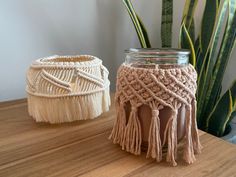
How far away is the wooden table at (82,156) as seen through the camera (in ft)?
0.97

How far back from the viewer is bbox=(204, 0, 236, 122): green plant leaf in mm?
530

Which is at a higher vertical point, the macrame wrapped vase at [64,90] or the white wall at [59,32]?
the white wall at [59,32]

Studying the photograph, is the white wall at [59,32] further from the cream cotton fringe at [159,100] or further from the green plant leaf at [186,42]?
the cream cotton fringe at [159,100]

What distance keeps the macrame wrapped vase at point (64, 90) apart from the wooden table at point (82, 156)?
0.03 m

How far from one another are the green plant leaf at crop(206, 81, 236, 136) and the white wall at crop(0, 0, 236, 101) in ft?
0.64

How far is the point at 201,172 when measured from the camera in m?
0.29

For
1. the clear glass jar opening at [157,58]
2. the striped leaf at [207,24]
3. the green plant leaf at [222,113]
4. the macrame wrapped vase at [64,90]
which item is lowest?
the green plant leaf at [222,113]

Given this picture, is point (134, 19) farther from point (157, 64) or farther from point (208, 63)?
point (157, 64)

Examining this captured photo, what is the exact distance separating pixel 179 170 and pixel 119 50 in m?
0.65

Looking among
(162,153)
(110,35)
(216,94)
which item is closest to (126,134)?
(162,153)

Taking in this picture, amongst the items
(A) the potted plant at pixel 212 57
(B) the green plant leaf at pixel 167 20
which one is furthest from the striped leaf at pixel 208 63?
(B) the green plant leaf at pixel 167 20

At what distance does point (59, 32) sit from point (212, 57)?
0.46 meters

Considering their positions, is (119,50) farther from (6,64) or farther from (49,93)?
(49,93)

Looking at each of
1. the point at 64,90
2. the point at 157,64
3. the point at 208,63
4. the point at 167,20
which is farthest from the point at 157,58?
the point at 167,20
